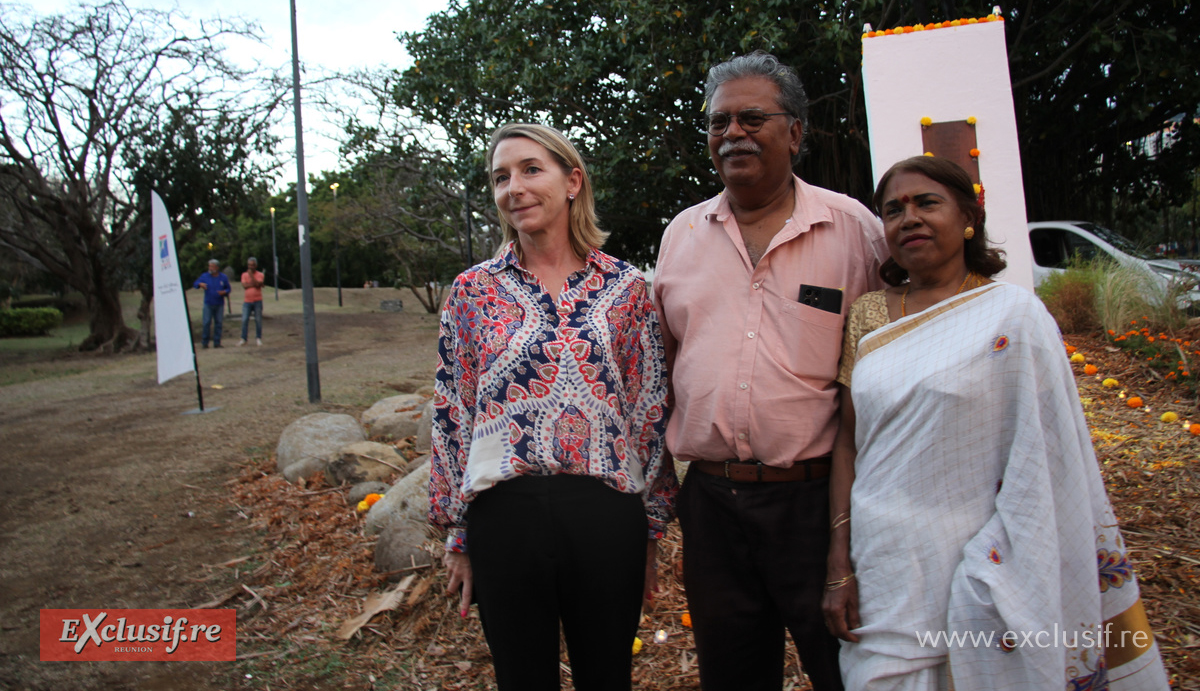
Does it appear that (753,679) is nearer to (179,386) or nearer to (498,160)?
(498,160)

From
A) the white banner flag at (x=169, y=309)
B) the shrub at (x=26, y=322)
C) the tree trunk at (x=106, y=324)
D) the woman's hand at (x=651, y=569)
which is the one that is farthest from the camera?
the shrub at (x=26, y=322)

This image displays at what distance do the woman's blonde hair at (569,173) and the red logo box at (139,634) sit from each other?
2.63m

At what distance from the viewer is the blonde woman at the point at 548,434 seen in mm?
1859

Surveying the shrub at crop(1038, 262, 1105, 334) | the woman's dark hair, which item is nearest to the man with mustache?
the woman's dark hair

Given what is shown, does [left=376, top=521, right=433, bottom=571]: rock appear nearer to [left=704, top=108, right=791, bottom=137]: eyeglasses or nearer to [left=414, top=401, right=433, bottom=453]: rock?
[left=414, top=401, right=433, bottom=453]: rock

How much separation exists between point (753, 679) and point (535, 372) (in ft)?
3.53

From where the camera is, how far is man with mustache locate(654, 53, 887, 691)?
1.95 metres

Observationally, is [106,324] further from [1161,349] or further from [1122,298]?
[1161,349]

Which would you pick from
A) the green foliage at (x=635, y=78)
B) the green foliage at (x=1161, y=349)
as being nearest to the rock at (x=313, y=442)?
the green foliage at (x=635, y=78)

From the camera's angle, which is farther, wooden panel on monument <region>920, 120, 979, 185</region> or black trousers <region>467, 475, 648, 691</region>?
wooden panel on monument <region>920, 120, 979, 185</region>

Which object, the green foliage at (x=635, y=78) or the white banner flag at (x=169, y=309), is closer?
the white banner flag at (x=169, y=309)

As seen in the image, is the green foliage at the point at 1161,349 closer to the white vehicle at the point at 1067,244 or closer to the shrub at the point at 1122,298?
the shrub at the point at 1122,298

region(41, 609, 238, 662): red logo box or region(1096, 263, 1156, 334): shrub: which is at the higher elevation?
region(1096, 263, 1156, 334): shrub

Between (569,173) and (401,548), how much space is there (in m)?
2.53
